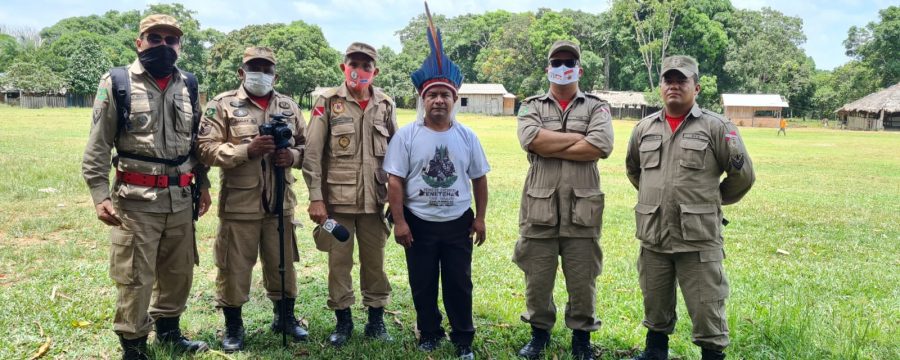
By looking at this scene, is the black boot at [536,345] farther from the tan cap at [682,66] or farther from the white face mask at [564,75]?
the tan cap at [682,66]

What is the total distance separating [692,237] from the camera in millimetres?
3863

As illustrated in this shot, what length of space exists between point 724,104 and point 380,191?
5521 centimetres

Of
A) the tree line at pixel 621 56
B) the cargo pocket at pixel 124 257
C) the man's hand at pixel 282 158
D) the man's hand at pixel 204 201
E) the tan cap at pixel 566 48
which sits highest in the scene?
the tree line at pixel 621 56

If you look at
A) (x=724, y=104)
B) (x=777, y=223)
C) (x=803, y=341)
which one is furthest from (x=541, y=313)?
(x=724, y=104)

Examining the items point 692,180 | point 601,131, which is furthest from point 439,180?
point 692,180

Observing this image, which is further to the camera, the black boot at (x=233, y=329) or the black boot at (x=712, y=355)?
the black boot at (x=233, y=329)

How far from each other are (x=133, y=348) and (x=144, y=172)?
1.25 m

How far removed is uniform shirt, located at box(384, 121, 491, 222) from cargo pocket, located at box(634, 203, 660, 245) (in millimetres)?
1180

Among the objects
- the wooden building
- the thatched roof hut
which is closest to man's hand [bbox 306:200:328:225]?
the thatched roof hut

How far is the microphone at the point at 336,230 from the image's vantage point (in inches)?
162

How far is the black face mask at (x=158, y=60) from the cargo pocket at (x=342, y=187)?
1.38 metres

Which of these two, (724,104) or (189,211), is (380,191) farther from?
(724,104)

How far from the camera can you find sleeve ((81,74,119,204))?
3.89m

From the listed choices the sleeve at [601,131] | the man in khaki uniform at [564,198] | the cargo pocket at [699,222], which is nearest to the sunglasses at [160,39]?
the man in khaki uniform at [564,198]
